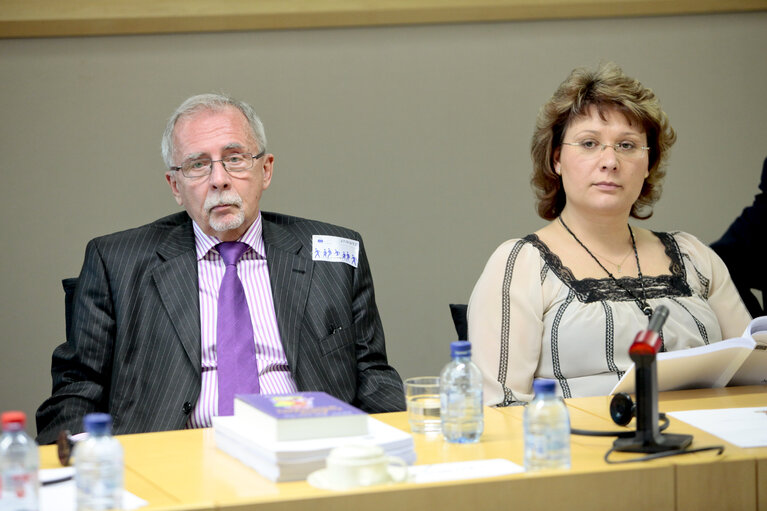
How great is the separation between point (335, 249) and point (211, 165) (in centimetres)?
46

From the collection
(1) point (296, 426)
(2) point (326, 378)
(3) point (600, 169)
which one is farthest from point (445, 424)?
(3) point (600, 169)

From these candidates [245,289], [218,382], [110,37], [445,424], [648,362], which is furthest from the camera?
[110,37]

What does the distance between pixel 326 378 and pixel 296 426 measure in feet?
3.88

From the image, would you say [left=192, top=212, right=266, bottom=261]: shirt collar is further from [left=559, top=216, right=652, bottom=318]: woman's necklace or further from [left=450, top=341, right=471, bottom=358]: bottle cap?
[left=450, top=341, right=471, bottom=358]: bottle cap

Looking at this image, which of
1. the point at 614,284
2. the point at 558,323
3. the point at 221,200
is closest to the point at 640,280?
the point at 614,284

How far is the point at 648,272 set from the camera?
2928mm

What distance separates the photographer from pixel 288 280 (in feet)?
9.23

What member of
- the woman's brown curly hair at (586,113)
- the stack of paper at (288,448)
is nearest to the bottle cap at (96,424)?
the stack of paper at (288,448)

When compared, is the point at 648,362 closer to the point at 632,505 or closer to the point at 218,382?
the point at 632,505

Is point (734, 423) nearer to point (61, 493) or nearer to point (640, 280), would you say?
point (640, 280)

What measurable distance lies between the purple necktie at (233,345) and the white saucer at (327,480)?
113 centimetres

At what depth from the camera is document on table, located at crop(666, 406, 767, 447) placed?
5.69 feet

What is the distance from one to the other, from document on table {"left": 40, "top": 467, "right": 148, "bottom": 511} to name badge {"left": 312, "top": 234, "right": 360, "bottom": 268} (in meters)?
1.35

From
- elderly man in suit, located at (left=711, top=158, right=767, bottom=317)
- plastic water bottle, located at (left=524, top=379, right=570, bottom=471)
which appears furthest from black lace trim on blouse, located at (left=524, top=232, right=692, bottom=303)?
plastic water bottle, located at (left=524, top=379, right=570, bottom=471)
